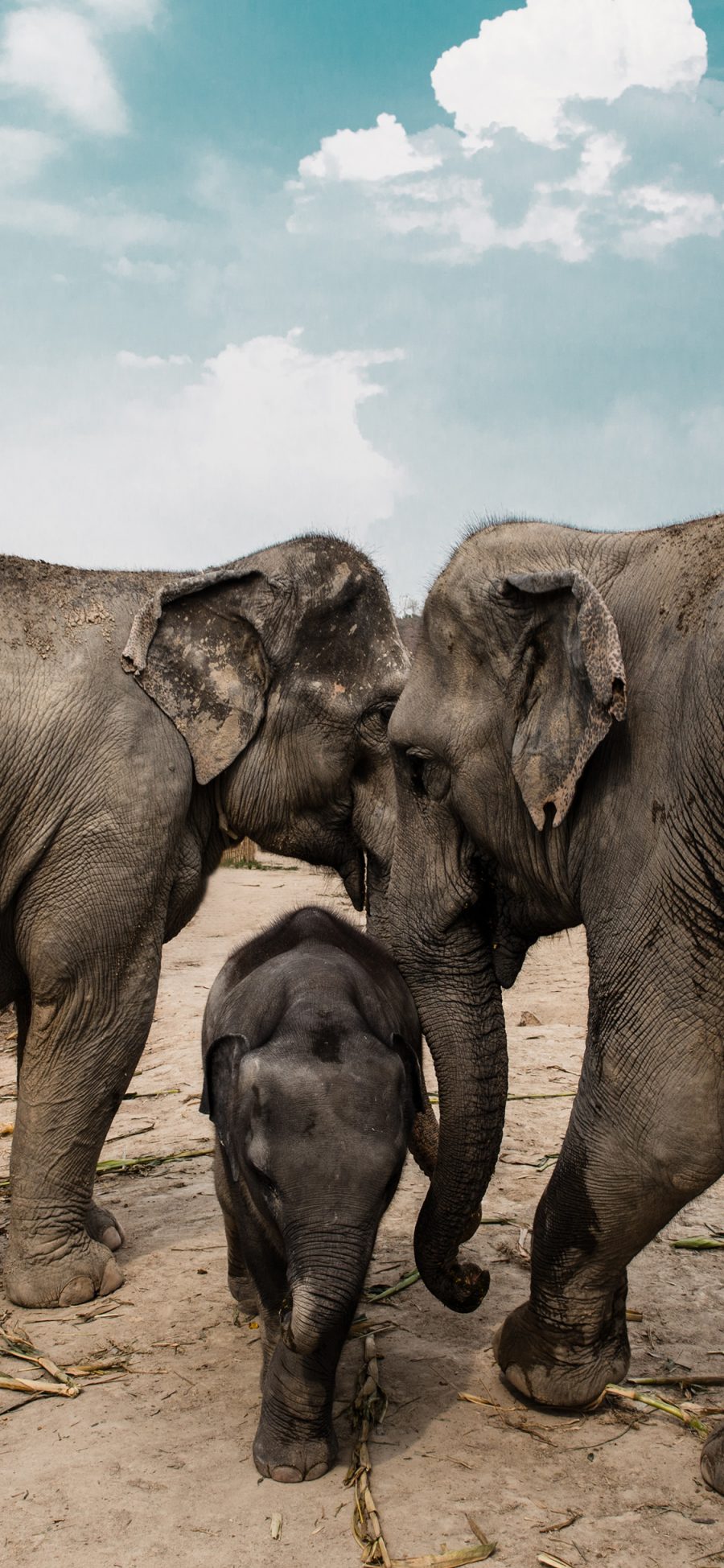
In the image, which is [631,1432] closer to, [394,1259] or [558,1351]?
[558,1351]

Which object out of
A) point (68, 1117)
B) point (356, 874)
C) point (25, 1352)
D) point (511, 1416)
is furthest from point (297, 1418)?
point (356, 874)

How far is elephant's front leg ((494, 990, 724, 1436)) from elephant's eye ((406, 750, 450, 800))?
90cm

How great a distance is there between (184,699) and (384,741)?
79 centimetres

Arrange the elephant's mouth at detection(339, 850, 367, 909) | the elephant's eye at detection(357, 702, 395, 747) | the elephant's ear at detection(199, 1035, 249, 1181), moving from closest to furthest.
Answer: the elephant's ear at detection(199, 1035, 249, 1181) < the elephant's eye at detection(357, 702, 395, 747) < the elephant's mouth at detection(339, 850, 367, 909)

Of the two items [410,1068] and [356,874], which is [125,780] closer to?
[356,874]

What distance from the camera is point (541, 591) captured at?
335 cm

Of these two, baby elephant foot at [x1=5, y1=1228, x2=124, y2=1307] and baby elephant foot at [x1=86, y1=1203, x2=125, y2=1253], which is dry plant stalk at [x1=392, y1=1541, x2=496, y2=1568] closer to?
baby elephant foot at [x1=5, y1=1228, x2=124, y2=1307]

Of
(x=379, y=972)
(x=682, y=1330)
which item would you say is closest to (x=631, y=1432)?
(x=682, y=1330)

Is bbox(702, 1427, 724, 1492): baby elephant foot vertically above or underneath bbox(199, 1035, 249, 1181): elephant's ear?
underneath

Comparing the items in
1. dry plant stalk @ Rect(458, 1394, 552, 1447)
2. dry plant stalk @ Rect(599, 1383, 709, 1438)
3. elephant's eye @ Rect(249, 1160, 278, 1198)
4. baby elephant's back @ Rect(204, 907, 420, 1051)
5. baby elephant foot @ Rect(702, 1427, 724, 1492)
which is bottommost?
dry plant stalk @ Rect(458, 1394, 552, 1447)

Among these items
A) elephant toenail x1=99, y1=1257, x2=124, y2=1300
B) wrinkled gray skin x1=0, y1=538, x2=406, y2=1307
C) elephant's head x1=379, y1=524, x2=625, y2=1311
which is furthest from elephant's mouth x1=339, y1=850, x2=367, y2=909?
elephant toenail x1=99, y1=1257, x2=124, y2=1300

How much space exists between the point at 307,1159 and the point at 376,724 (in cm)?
225

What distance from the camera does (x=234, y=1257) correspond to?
171 inches

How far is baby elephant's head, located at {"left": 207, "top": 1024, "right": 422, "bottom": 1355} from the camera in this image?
3.13m
